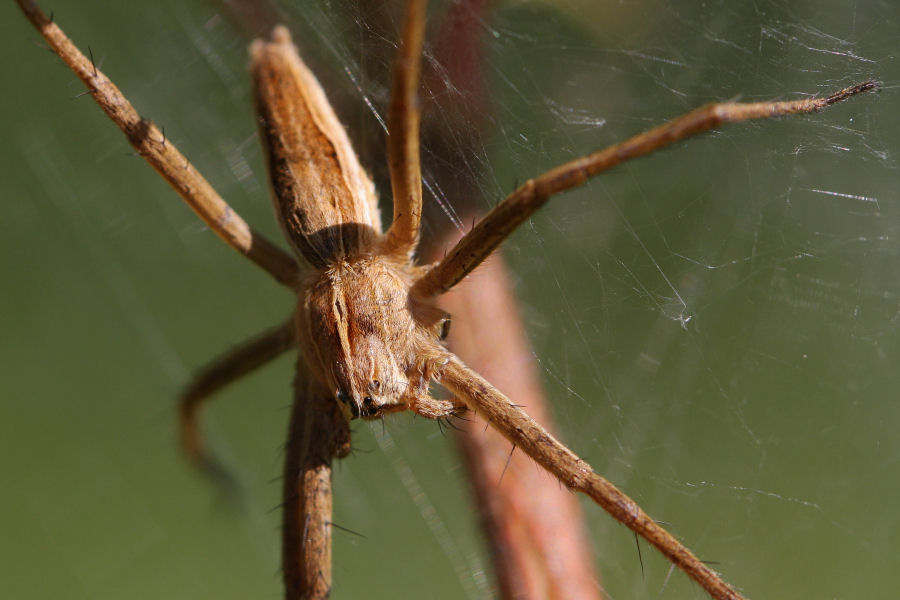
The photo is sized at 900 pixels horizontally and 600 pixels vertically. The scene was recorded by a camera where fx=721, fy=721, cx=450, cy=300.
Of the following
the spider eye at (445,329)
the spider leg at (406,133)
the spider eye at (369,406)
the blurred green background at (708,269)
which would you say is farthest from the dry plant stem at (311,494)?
the spider leg at (406,133)

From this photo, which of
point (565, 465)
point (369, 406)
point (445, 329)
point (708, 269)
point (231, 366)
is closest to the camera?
point (565, 465)

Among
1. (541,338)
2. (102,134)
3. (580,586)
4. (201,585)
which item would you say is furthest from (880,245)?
(102,134)

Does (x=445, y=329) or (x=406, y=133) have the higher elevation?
(x=406, y=133)

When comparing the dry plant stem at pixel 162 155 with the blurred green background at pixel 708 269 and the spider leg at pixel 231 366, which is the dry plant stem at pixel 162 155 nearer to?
the spider leg at pixel 231 366

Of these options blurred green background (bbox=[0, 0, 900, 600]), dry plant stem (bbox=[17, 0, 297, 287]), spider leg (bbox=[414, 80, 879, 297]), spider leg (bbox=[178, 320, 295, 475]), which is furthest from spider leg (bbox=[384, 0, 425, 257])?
spider leg (bbox=[178, 320, 295, 475])

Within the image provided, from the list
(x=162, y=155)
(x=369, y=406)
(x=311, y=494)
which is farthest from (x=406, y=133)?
(x=311, y=494)

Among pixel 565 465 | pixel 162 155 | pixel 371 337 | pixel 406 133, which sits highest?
pixel 162 155

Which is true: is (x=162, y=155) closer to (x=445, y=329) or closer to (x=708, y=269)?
(x=445, y=329)

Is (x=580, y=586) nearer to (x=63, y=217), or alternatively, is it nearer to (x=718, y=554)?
(x=718, y=554)
